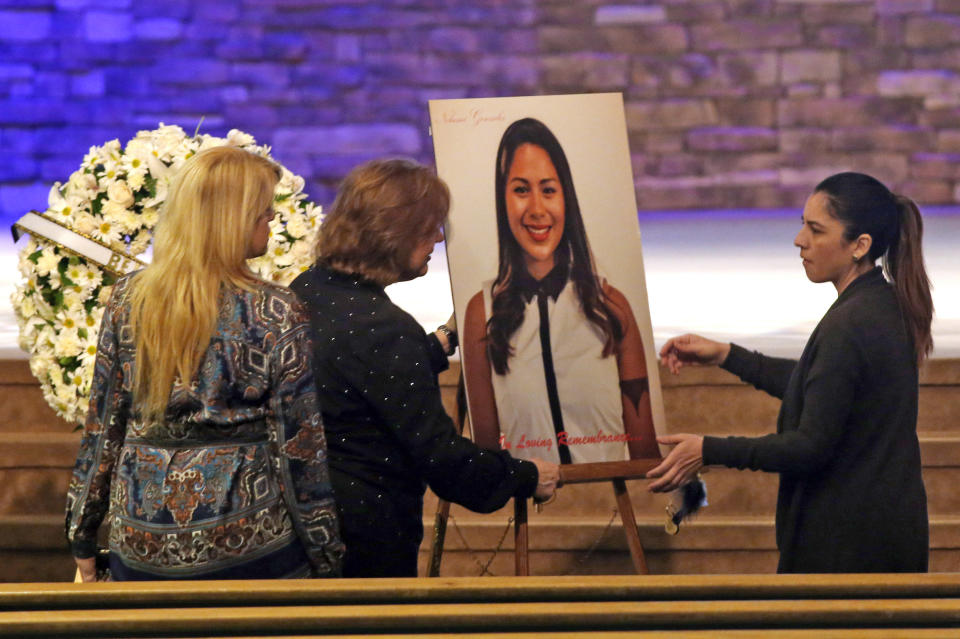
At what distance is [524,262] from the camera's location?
2430 mm

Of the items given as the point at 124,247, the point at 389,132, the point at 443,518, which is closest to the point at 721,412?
the point at 443,518

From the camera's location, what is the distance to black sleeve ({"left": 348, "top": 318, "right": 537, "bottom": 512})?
185 centimetres

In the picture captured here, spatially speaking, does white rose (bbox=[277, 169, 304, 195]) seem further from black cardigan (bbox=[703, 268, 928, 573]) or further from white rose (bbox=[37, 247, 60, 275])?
black cardigan (bbox=[703, 268, 928, 573])

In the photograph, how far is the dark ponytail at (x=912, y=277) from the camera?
6.70 feet

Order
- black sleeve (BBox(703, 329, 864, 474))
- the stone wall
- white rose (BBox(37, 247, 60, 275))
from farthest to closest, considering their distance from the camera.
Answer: the stone wall → white rose (BBox(37, 247, 60, 275)) → black sleeve (BBox(703, 329, 864, 474))

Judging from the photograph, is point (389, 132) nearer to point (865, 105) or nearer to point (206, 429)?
point (865, 105)

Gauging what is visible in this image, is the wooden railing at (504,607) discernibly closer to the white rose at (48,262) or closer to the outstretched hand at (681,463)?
the outstretched hand at (681,463)

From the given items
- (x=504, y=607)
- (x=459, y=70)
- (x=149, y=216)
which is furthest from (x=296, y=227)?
(x=459, y=70)

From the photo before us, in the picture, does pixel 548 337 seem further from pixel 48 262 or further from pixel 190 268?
pixel 48 262

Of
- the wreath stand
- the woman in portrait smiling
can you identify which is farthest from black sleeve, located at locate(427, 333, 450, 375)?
the wreath stand

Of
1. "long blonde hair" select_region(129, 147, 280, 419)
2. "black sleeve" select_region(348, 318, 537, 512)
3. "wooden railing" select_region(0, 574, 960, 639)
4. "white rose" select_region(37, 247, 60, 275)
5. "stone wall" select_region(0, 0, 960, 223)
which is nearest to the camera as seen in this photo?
"wooden railing" select_region(0, 574, 960, 639)

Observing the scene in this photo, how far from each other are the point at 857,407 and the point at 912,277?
255 mm

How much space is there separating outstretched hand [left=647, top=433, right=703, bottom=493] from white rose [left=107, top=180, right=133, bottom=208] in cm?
128

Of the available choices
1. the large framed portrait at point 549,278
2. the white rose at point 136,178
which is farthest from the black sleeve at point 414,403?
the white rose at point 136,178
